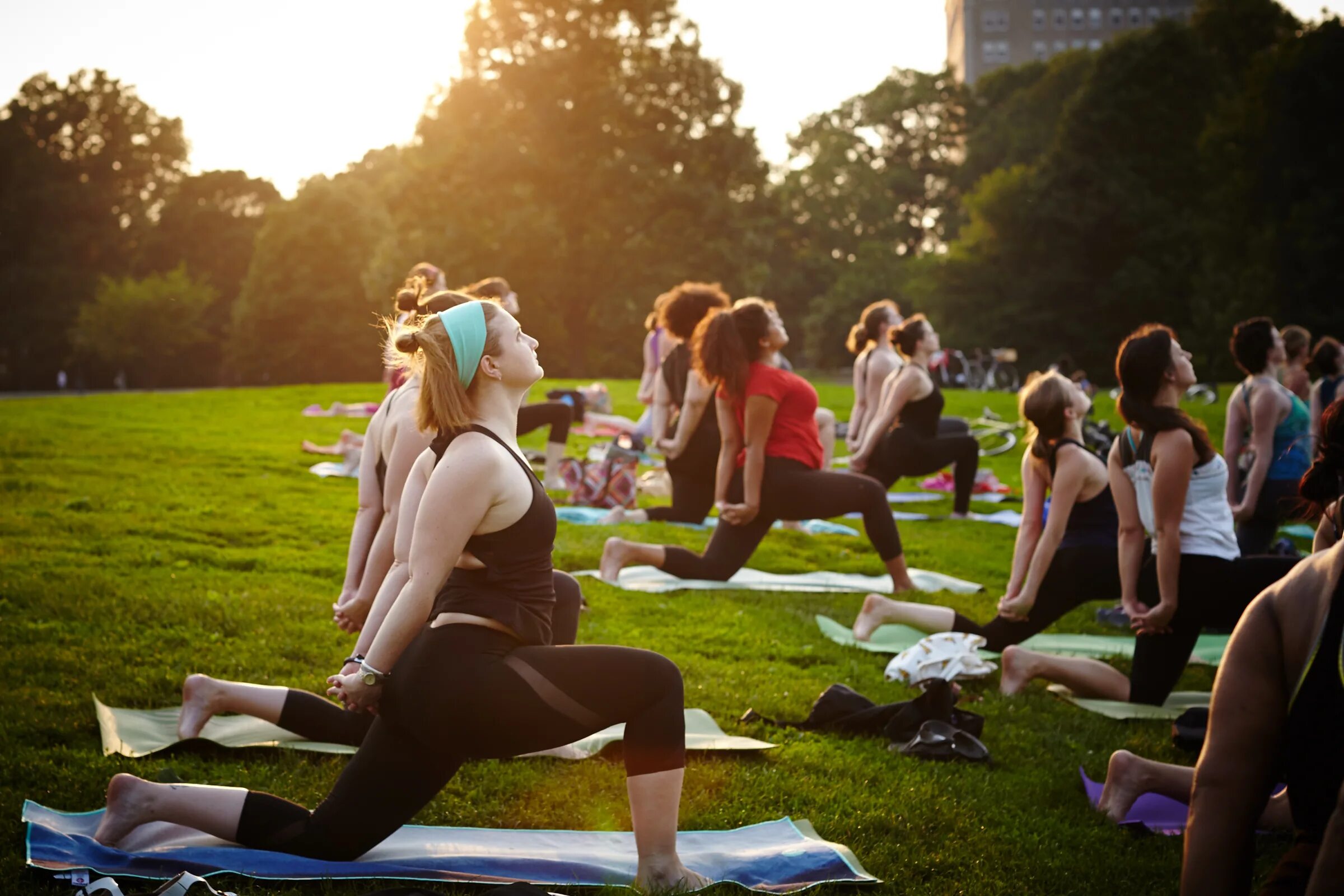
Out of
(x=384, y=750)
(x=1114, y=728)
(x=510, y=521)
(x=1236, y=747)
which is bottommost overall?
(x=1114, y=728)

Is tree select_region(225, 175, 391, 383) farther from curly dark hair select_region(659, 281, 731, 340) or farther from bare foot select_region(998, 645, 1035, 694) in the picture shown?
bare foot select_region(998, 645, 1035, 694)

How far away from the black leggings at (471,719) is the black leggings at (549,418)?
6.34 meters

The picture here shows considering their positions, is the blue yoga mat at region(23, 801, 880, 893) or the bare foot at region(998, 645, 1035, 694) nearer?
the blue yoga mat at region(23, 801, 880, 893)

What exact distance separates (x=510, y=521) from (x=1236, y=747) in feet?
6.56

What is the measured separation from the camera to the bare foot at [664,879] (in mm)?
3576

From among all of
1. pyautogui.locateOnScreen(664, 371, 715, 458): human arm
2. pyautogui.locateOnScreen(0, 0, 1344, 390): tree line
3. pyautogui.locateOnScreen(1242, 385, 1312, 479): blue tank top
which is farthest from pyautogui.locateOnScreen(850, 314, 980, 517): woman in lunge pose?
pyautogui.locateOnScreen(0, 0, 1344, 390): tree line

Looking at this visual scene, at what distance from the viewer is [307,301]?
177ft

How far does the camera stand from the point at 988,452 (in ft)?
60.6

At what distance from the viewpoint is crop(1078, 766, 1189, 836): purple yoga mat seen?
4543 millimetres

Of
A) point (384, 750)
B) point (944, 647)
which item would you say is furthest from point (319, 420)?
point (384, 750)

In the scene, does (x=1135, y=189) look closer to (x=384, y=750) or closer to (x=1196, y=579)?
(x=1196, y=579)

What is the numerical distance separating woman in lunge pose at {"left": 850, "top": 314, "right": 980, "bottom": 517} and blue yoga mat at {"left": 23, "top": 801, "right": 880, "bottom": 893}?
677 centimetres

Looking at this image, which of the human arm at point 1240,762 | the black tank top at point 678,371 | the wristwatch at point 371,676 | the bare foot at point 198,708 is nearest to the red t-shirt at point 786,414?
the black tank top at point 678,371

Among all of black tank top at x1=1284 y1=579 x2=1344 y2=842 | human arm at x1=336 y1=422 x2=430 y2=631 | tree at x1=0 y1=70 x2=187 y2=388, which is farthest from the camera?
tree at x1=0 y1=70 x2=187 y2=388
